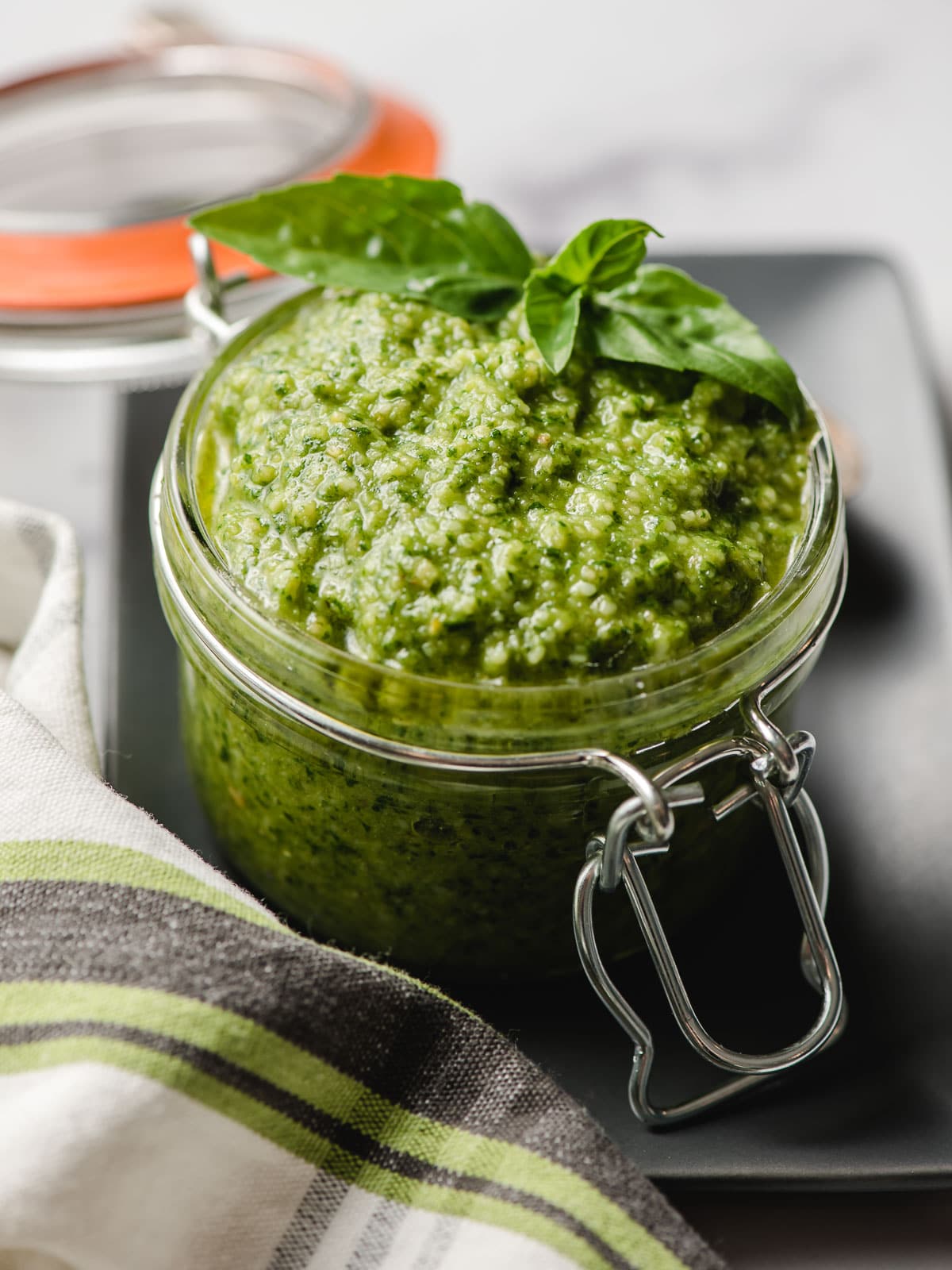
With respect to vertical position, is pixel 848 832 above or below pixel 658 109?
below

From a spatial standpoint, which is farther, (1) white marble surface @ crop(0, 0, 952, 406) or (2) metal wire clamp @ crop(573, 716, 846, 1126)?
(1) white marble surface @ crop(0, 0, 952, 406)

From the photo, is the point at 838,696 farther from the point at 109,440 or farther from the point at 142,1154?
the point at 109,440

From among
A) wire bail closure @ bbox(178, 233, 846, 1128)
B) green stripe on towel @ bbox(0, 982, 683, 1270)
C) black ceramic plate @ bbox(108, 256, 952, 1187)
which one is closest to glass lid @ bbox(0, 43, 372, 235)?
black ceramic plate @ bbox(108, 256, 952, 1187)

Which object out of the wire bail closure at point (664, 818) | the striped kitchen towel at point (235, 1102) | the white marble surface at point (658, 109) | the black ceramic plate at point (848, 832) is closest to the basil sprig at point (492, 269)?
the wire bail closure at point (664, 818)

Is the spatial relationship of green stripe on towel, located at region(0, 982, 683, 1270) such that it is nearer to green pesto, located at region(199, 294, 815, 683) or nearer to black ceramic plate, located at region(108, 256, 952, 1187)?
black ceramic plate, located at region(108, 256, 952, 1187)

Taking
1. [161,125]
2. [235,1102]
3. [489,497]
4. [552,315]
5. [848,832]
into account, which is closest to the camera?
[235,1102]

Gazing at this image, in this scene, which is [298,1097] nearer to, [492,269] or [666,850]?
[666,850]

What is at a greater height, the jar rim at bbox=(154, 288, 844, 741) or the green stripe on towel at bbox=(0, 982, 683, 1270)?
the jar rim at bbox=(154, 288, 844, 741)

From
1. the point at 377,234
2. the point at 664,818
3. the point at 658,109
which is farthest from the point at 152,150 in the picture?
the point at 664,818
